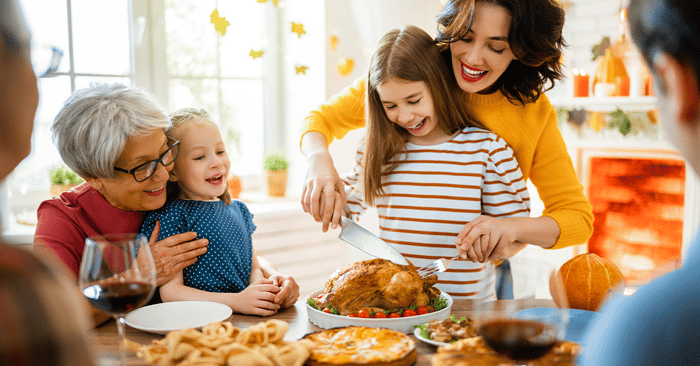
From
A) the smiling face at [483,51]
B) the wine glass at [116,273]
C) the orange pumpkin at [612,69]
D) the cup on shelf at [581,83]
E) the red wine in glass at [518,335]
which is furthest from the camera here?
the cup on shelf at [581,83]

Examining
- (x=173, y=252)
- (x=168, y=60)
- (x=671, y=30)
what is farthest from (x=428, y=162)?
(x=168, y=60)

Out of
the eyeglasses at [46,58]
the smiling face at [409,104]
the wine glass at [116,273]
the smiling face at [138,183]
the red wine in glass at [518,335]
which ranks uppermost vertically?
the eyeglasses at [46,58]

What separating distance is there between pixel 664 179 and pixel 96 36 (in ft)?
12.3

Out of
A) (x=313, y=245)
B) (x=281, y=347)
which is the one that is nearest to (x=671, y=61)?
(x=281, y=347)

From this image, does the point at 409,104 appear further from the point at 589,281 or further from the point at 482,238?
the point at 589,281

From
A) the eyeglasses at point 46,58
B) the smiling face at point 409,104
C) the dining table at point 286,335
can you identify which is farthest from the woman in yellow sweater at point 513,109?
the eyeglasses at point 46,58

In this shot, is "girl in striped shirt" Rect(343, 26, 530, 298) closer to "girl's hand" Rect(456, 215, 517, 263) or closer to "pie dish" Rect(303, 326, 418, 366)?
"girl's hand" Rect(456, 215, 517, 263)

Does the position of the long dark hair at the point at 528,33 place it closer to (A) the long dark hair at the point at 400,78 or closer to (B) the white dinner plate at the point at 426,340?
(A) the long dark hair at the point at 400,78

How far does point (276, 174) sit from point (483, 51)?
2.29m

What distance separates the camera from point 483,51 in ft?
4.85

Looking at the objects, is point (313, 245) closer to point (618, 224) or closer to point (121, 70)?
point (121, 70)

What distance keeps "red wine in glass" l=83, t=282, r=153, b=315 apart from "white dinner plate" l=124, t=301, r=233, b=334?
248mm

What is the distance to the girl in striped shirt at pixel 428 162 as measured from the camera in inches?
61.4

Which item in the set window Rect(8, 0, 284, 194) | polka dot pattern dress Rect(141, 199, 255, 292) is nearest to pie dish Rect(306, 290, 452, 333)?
polka dot pattern dress Rect(141, 199, 255, 292)
